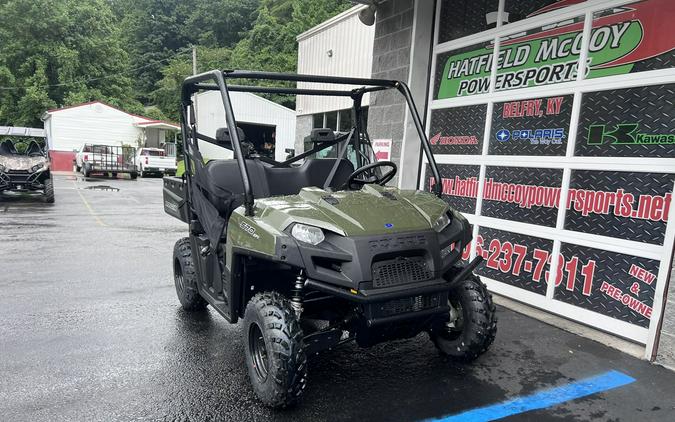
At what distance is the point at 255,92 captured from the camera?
4336 millimetres

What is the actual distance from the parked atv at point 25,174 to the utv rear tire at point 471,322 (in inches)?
528

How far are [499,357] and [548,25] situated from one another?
3566 mm

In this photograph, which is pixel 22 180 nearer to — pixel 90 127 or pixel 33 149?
pixel 33 149

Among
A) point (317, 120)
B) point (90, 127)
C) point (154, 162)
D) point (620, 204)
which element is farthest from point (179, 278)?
point (90, 127)

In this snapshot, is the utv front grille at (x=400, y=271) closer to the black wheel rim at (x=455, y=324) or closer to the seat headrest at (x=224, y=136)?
the black wheel rim at (x=455, y=324)

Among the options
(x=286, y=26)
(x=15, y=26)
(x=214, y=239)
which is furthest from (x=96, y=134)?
(x=214, y=239)

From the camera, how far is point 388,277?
9.34 feet

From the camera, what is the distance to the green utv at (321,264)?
2799 mm

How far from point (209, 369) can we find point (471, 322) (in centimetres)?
200

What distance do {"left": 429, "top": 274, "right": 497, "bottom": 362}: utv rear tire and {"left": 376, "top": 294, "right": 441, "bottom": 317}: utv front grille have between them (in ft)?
1.55

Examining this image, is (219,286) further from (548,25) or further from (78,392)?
(548,25)

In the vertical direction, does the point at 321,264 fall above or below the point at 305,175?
below

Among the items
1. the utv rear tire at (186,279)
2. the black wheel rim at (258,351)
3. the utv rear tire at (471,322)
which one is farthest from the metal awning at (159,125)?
the utv rear tire at (471,322)

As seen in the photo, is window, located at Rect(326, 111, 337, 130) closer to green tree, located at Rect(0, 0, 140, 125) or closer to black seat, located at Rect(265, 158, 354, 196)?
black seat, located at Rect(265, 158, 354, 196)
